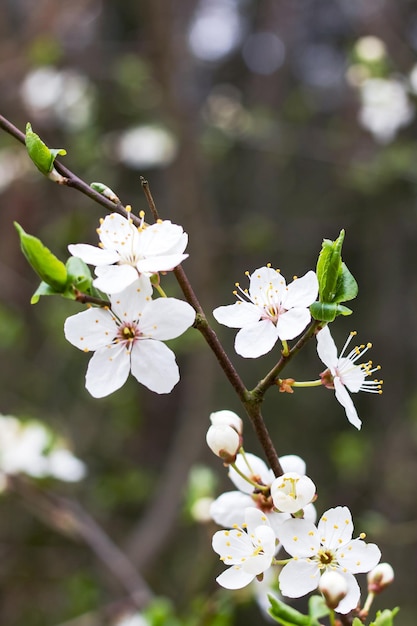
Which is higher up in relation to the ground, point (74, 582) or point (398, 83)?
point (398, 83)

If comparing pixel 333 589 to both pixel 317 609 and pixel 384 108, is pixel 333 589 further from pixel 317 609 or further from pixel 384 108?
pixel 384 108

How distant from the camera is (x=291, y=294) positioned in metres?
0.71

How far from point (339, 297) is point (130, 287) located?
205mm

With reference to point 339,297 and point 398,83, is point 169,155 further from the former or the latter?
point 339,297

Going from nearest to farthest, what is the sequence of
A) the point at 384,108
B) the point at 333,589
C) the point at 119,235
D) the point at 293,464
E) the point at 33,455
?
the point at 333,589, the point at 119,235, the point at 293,464, the point at 33,455, the point at 384,108

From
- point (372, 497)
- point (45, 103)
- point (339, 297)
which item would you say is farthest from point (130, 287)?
point (372, 497)

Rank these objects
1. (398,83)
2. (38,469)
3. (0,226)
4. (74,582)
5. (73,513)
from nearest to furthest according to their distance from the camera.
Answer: (38,469) → (73,513) → (398,83) → (74,582) → (0,226)

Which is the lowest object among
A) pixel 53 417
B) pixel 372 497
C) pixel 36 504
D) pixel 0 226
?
pixel 36 504

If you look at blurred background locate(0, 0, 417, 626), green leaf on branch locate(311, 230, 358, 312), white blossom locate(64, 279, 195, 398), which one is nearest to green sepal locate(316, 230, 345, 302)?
green leaf on branch locate(311, 230, 358, 312)

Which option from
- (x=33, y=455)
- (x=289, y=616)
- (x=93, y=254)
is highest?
(x=33, y=455)

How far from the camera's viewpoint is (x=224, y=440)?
0.71 metres

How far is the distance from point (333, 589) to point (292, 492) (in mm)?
92

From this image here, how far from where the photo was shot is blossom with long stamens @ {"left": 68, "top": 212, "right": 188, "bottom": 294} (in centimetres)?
64

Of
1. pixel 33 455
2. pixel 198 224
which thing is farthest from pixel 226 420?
pixel 198 224
